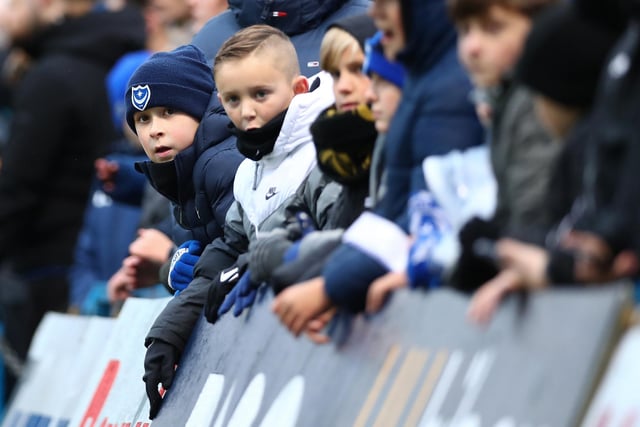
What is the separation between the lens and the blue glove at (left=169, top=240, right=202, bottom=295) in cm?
879

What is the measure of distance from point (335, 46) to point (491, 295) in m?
2.08

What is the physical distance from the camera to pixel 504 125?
513 cm

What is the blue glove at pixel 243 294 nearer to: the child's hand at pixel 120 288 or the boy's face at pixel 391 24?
the boy's face at pixel 391 24

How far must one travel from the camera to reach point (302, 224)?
6.86 m

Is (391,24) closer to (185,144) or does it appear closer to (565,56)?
(565,56)

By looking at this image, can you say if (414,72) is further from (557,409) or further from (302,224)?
(557,409)

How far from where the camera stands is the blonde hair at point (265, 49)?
25.2 feet

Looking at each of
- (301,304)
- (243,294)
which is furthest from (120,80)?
(301,304)

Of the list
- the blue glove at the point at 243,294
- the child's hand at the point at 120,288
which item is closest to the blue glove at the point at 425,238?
the blue glove at the point at 243,294

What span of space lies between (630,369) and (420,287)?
1.36 meters

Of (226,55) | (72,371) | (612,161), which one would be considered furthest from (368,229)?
(72,371)

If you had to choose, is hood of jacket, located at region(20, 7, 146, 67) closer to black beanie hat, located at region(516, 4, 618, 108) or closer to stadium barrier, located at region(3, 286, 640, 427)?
stadium barrier, located at region(3, 286, 640, 427)

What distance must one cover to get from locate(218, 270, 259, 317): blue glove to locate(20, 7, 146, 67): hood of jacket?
22.9ft

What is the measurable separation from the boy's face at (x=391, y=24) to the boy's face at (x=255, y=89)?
174 centimetres
